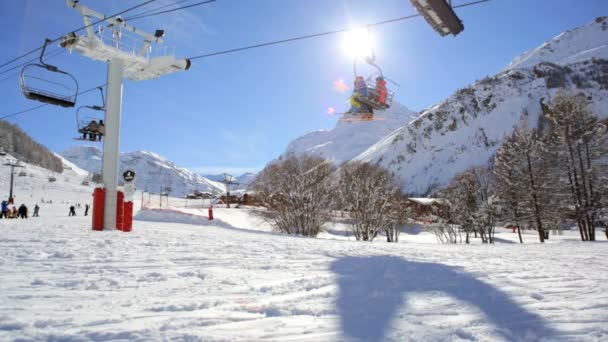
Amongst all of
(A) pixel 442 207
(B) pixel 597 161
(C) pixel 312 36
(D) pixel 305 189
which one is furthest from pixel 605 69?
(C) pixel 312 36

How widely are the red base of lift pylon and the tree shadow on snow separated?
1093 cm

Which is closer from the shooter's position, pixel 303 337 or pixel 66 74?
pixel 303 337

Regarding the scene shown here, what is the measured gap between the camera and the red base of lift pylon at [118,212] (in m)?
14.5

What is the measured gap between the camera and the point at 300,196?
29.6m

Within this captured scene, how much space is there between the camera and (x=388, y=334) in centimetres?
318

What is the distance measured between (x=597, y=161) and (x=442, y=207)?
18817 mm

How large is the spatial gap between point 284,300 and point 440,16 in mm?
5429

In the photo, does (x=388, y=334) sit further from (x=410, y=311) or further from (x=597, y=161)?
(x=597, y=161)

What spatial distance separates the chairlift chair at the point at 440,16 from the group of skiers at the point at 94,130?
13.7 metres

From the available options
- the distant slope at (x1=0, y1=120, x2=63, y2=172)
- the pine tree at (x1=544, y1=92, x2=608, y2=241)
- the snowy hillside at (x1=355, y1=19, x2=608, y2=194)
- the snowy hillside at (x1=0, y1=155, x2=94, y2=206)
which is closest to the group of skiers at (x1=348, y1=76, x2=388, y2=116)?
the pine tree at (x1=544, y1=92, x2=608, y2=241)

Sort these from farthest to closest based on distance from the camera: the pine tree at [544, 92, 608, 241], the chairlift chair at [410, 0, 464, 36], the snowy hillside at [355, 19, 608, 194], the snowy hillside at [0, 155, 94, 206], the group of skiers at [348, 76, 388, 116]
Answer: the snowy hillside at [355, 19, 608, 194]
the snowy hillside at [0, 155, 94, 206]
the pine tree at [544, 92, 608, 241]
the group of skiers at [348, 76, 388, 116]
the chairlift chair at [410, 0, 464, 36]

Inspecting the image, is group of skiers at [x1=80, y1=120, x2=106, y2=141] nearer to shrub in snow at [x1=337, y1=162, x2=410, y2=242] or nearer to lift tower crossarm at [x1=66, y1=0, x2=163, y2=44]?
lift tower crossarm at [x1=66, y1=0, x2=163, y2=44]

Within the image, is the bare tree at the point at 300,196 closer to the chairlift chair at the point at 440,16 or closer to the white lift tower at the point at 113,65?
the white lift tower at the point at 113,65

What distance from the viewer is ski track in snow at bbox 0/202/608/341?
3.15m
